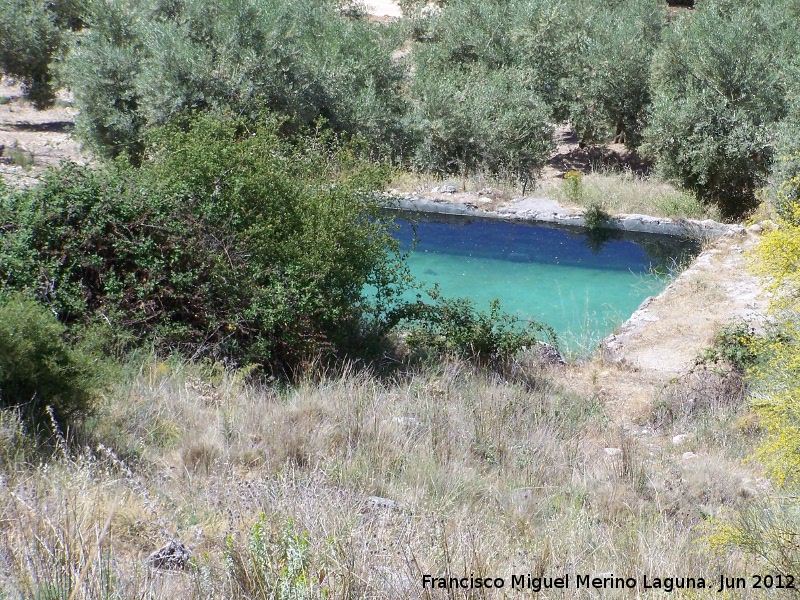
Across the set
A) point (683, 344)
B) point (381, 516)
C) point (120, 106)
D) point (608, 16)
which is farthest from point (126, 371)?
point (608, 16)

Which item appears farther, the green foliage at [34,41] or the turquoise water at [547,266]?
the green foliage at [34,41]

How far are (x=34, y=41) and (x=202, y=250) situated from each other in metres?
16.8

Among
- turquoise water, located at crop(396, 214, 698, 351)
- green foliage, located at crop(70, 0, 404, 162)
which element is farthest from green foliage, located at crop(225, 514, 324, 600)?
green foliage, located at crop(70, 0, 404, 162)

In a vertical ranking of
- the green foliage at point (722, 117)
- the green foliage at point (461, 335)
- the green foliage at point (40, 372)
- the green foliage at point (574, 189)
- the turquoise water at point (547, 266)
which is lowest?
the turquoise water at point (547, 266)

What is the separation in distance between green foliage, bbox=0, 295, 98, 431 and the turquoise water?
23.6 ft

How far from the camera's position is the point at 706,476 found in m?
4.99

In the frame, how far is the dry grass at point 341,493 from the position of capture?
251 centimetres

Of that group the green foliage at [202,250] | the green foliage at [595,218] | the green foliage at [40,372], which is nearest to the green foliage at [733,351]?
the green foliage at [202,250]

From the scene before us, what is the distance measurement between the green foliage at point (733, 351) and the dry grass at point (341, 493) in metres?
1.86

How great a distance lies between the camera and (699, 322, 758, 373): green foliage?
7648 mm

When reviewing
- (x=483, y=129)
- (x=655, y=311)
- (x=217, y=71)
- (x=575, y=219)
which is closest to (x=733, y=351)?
(x=655, y=311)

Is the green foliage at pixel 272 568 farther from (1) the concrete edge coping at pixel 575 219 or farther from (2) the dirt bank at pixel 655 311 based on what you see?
(1) the concrete edge coping at pixel 575 219

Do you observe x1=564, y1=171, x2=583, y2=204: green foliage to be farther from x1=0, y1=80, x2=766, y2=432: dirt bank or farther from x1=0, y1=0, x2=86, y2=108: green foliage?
A: x1=0, y1=0, x2=86, y2=108: green foliage

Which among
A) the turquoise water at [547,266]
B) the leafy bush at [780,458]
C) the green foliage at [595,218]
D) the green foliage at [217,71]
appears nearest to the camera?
the leafy bush at [780,458]
